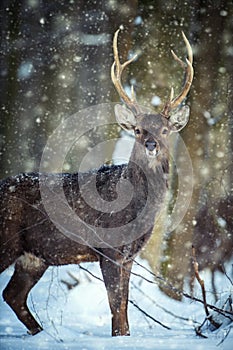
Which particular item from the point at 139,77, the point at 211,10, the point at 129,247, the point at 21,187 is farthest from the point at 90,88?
the point at 129,247

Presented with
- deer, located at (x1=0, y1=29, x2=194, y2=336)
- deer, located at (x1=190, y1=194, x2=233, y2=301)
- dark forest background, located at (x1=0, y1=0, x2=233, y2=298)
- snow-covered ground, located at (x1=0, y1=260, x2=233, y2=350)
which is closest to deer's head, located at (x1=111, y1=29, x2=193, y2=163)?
deer, located at (x1=0, y1=29, x2=194, y2=336)

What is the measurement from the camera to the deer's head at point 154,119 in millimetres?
4469

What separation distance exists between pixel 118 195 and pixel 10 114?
4.51 meters

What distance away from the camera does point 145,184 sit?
4512 millimetres

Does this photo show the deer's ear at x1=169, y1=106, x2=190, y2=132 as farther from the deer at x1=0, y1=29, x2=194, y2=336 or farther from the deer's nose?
the deer's nose

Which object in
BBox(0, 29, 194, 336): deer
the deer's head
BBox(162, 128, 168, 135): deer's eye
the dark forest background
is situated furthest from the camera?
the dark forest background

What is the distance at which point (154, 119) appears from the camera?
15.1ft

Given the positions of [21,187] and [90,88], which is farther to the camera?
[90,88]

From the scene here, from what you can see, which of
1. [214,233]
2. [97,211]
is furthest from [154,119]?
[214,233]

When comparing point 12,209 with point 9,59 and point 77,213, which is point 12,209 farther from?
point 9,59

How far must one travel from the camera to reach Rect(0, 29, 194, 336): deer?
432cm

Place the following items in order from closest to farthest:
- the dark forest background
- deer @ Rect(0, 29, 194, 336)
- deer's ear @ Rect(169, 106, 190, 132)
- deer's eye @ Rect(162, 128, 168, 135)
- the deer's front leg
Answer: the deer's front leg < deer @ Rect(0, 29, 194, 336) < deer's eye @ Rect(162, 128, 168, 135) < deer's ear @ Rect(169, 106, 190, 132) < the dark forest background

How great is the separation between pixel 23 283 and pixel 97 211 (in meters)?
1.06

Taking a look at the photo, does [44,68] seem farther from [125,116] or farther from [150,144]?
[150,144]
